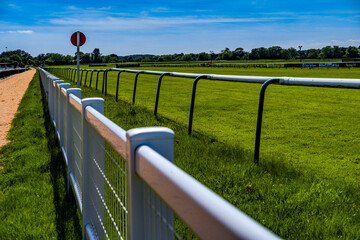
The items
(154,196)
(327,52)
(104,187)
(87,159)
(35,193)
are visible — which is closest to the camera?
(154,196)

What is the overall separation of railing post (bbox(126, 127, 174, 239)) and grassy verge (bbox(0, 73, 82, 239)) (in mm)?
2009

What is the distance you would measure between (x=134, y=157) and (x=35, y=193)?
3.32 m

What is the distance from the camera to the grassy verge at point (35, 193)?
337cm

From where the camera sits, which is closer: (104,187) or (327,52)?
(104,187)

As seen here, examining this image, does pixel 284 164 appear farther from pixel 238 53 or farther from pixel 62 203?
pixel 238 53

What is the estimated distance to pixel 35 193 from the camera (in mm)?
4328

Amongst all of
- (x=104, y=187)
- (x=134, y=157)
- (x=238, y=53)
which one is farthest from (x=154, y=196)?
(x=238, y=53)

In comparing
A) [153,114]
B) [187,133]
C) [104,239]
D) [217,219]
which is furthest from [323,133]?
[217,219]

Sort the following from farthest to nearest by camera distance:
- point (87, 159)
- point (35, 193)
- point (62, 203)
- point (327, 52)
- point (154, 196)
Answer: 1. point (327, 52)
2. point (35, 193)
3. point (62, 203)
4. point (87, 159)
5. point (154, 196)

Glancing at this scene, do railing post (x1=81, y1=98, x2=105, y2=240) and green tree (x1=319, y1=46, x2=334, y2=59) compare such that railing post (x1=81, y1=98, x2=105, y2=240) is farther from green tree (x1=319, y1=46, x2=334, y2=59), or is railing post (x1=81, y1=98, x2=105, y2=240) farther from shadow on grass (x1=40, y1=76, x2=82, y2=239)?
green tree (x1=319, y1=46, x2=334, y2=59)

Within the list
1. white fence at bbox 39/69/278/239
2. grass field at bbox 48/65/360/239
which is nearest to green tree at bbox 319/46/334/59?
grass field at bbox 48/65/360/239

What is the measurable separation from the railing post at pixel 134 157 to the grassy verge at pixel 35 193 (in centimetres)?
201

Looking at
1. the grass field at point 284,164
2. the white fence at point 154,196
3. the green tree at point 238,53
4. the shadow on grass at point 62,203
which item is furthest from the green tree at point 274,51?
the white fence at point 154,196

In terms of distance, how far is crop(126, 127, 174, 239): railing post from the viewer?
1350 millimetres
